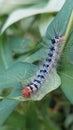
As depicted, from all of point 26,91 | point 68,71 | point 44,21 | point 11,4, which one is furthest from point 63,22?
point 11,4

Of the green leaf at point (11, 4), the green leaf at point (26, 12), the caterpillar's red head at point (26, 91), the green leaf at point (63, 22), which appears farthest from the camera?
the green leaf at point (11, 4)

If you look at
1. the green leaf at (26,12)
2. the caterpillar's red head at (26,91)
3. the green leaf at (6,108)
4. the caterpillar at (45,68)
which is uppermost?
the green leaf at (26,12)

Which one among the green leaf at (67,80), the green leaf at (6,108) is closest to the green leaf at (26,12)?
the green leaf at (67,80)

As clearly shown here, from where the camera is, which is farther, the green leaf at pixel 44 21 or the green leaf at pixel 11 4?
the green leaf at pixel 11 4

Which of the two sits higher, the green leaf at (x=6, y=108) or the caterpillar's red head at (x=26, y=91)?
the caterpillar's red head at (x=26, y=91)

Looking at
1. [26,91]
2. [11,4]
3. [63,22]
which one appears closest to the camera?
[26,91]

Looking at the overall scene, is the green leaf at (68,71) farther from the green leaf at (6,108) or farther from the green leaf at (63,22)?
the green leaf at (6,108)

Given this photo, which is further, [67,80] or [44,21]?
[44,21]

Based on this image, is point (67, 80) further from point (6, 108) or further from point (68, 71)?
point (6, 108)

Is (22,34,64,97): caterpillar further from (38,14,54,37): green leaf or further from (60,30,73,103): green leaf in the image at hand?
(38,14,54,37): green leaf
